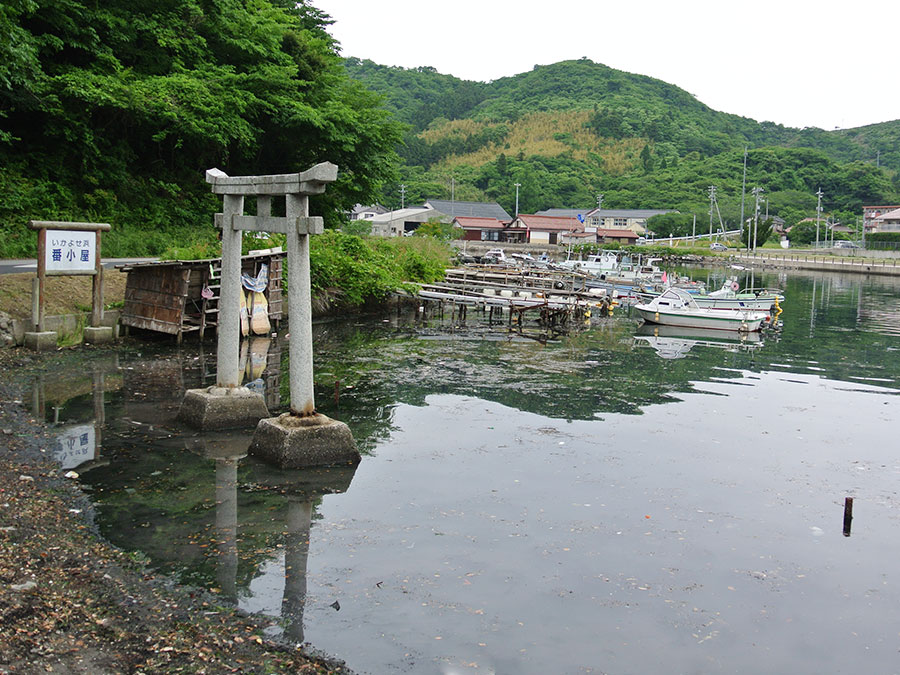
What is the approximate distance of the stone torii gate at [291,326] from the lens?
33.1ft

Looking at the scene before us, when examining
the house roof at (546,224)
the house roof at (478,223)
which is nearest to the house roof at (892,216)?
the house roof at (546,224)

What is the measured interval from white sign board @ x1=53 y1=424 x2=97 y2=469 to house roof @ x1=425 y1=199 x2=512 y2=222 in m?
85.7

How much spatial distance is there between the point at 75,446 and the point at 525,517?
6211 mm

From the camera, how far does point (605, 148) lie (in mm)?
145750

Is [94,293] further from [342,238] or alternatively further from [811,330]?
[811,330]

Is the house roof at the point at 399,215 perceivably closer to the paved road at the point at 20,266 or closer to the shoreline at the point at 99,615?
the paved road at the point at 20,266

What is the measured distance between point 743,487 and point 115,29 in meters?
24.3

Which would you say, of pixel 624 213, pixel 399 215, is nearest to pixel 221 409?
pixel 399 215

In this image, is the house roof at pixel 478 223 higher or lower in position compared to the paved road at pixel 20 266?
higher

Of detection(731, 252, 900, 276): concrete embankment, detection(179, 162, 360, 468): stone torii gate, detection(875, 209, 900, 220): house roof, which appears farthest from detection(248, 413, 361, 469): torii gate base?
detection(875, 209, 900, 220): house roof

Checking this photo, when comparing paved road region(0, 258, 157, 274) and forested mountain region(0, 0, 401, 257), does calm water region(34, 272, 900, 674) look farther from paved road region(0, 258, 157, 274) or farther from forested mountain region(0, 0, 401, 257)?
forested mountain region(0, 0, 401, 257)

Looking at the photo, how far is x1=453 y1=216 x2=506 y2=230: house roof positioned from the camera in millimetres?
93750

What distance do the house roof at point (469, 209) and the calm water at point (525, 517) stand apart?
8076cm

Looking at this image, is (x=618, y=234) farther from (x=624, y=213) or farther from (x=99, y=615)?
(x=99, y=615)
